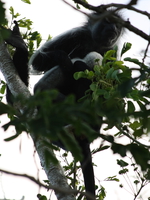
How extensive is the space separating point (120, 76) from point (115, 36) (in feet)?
6.46

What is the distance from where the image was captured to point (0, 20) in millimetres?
756

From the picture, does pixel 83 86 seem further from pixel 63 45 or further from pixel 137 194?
pixel 137 194

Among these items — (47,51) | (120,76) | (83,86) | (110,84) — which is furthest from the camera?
(47,51)

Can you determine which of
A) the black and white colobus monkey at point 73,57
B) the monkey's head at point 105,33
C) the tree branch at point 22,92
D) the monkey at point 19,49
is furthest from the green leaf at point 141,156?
the monkey's head at point 105,33

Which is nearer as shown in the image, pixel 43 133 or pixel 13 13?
pixel 43 133

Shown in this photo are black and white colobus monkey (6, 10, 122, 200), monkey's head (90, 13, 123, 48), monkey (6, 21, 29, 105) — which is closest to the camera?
monkey (6, 21, 29, 105)

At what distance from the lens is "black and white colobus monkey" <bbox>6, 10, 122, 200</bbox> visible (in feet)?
9.97

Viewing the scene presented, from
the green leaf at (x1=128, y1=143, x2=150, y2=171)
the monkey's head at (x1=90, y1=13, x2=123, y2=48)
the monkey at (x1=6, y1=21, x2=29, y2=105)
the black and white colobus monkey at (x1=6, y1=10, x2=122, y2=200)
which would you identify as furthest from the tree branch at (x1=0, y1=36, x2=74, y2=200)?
the monkey's head at (x1=90, y1=13, x2=123, y2=48)

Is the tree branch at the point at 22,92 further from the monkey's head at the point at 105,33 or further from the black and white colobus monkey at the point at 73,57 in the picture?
the monkey's head at the point at 105,33

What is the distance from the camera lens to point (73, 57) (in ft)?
11.7

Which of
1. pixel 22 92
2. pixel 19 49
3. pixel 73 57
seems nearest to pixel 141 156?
pixel 22 92

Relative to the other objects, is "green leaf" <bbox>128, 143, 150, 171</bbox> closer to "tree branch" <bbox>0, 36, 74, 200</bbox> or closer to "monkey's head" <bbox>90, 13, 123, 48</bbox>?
"tree branch" <bbox>0, 36, 74, 200</bbox>

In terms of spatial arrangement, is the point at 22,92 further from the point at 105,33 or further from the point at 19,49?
the point at 105,33

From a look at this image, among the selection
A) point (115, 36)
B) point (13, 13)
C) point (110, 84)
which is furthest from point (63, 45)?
point (110, 84)
